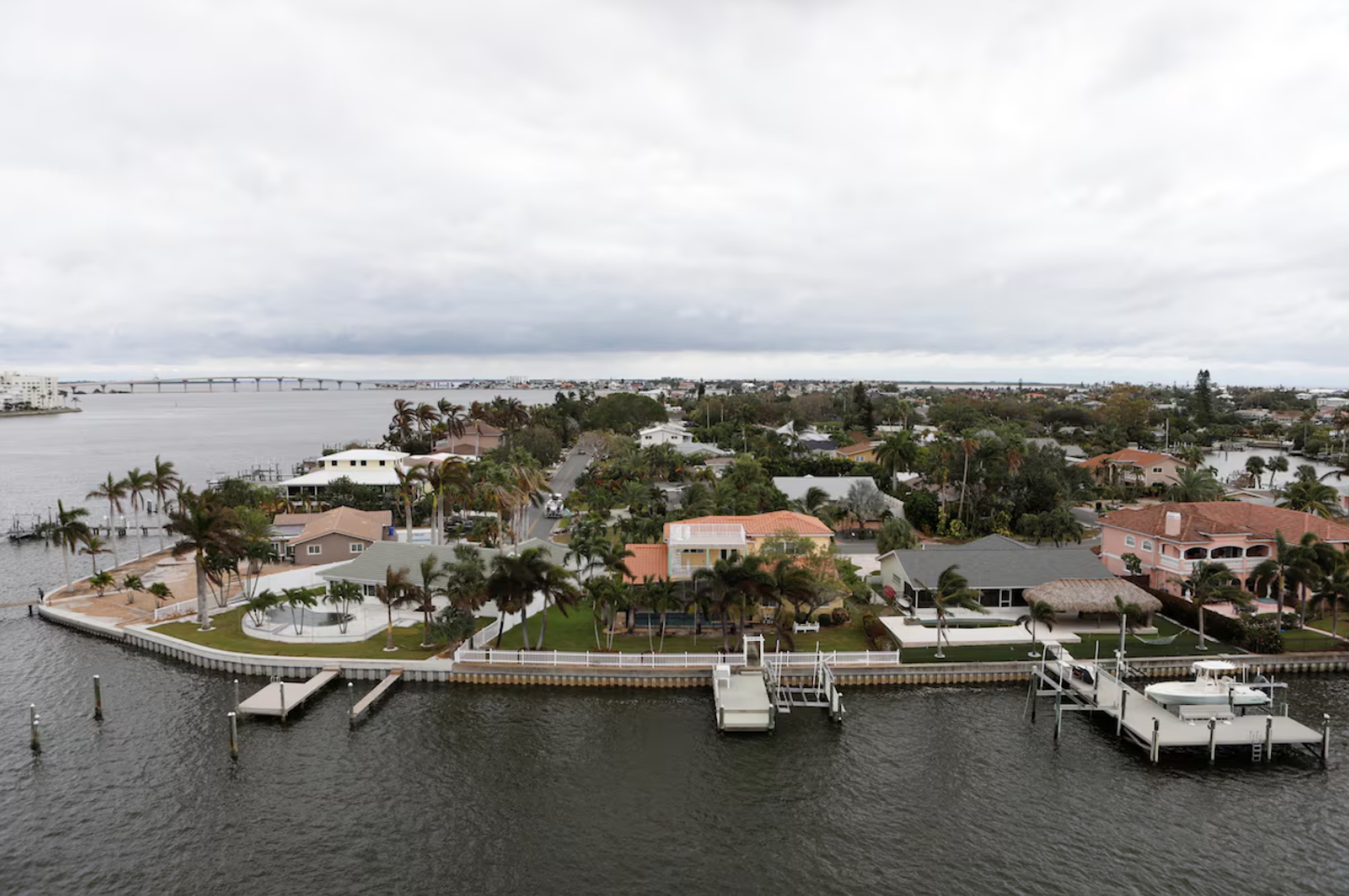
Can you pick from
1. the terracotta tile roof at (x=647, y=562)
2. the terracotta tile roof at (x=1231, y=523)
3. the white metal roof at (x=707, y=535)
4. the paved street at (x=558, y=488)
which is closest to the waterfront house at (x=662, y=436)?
the paved street at (x=558, y=488)

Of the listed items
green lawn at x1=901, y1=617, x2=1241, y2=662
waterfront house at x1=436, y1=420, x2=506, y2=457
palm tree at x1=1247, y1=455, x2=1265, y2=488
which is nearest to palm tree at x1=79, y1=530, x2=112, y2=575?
waterfront house at x1=436, y1=420, x2=506, y2=457

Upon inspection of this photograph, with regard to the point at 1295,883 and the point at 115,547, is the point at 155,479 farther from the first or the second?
the point at 1295,883

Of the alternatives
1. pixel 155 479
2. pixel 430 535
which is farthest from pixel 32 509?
pixel 430 535

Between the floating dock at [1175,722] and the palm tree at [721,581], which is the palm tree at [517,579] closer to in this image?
the palm tree at [721,581]

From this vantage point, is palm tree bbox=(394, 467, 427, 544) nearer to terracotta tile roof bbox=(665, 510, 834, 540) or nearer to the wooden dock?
the wooden dock

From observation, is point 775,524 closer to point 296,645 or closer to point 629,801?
point 629,801

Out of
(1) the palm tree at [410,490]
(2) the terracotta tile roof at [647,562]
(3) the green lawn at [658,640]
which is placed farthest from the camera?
(1) the palm tree at [410,490]
